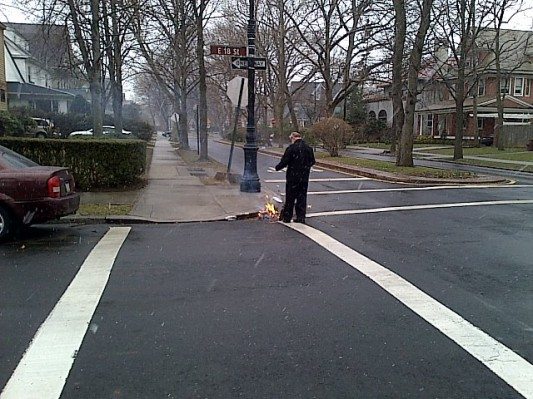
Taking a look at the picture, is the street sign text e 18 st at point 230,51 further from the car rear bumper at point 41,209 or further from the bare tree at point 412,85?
the bare tree at point 412,85

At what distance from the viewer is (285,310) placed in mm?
5223

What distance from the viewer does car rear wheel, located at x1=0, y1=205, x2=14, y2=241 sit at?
26.9ft

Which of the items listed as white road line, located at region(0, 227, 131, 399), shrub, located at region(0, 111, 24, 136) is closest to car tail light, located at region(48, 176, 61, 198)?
white road line, located at region(0, 227, 131, 399)

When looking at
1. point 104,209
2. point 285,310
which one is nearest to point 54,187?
point 104,209

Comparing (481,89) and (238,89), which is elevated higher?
(481,89)

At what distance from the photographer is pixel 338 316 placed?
506 centimetres

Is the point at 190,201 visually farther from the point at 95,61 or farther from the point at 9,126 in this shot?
the point at 9,126

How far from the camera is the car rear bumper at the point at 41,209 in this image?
8.23 meters

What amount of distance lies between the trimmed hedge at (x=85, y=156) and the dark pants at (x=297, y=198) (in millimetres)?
5461

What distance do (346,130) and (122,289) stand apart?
25.1m

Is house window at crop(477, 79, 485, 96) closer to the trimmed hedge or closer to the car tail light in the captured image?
the trimmed hedge

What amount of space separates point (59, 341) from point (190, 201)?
812cm

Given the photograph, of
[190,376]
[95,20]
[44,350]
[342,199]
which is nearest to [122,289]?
[44,350]

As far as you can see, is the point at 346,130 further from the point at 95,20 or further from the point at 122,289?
the point at 122,289
